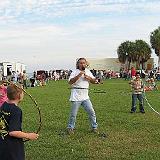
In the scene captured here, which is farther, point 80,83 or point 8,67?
point 8,67

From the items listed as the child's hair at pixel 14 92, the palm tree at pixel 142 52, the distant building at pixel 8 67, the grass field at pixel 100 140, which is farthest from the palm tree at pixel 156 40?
the child's hair at pixel 14 92

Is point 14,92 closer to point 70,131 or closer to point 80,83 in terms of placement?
point 80,83

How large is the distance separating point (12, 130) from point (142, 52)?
9481 cm

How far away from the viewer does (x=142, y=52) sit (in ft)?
324

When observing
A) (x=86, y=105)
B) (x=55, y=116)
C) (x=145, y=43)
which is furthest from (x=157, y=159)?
(x=145, y=43)

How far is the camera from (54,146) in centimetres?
933

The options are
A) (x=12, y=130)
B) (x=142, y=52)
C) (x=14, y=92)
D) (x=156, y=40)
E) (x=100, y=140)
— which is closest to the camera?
(x=12, y=130)

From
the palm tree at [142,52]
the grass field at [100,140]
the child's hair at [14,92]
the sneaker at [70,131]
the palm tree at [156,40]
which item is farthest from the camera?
the palm tree at [142,52]

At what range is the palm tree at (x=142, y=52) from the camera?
3839 inches

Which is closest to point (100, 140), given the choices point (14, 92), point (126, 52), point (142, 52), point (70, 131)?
point (70, 131)

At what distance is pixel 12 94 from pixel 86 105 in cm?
551

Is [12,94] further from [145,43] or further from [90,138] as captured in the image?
[145,43]

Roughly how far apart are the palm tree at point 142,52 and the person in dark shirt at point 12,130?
305 feet

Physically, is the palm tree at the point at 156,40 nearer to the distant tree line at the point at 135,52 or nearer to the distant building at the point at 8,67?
the distant tree line at the point at 135,52
